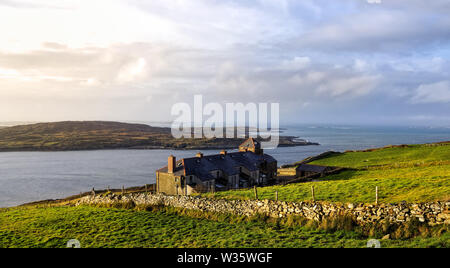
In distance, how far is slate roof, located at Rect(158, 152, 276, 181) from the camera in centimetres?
4541

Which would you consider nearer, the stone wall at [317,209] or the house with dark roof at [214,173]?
the stone wall at [317,209]

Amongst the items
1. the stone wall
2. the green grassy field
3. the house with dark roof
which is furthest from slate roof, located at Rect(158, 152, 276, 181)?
the green grassy field

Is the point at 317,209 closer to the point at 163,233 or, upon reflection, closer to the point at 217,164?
the point at 163,233

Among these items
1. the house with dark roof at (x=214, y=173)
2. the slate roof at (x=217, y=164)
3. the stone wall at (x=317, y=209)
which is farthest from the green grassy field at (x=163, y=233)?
the slate roof at (x=217, y=164)

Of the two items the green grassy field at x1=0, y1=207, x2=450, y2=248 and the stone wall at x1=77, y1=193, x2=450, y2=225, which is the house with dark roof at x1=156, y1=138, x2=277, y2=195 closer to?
the stone wall at x1=77, y1=193, x2=450, y2=225

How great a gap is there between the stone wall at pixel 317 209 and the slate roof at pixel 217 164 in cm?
1673

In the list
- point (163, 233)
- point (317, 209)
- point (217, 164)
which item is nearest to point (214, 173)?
point (217, 164)

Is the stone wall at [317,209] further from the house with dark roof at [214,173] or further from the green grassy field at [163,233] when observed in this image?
the house with dark roof at [214,173]

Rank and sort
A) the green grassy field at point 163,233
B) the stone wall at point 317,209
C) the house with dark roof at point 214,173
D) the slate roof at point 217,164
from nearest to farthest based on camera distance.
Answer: the stone wall at point 317,209
the green grassy field at point 163,233
the house with dark roof at point 214,173
the slate roof at point 217,164

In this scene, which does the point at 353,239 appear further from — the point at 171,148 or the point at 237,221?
the point at 171,148

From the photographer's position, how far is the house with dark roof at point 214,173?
44.4 metres

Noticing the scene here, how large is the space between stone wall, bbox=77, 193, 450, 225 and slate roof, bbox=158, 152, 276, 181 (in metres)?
16.7

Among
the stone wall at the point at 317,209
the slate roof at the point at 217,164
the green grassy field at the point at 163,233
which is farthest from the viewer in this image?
the slate roof at the point at 217,164

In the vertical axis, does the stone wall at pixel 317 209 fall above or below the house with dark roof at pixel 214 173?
above
